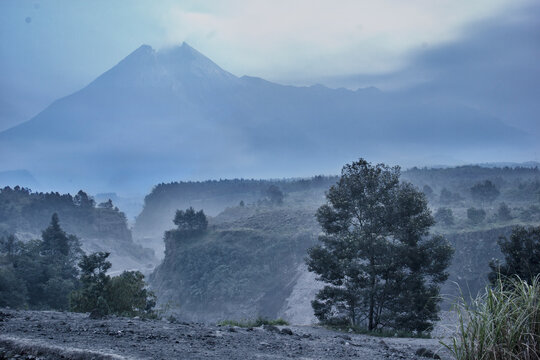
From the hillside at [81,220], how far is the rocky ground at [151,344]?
104291 millimetres

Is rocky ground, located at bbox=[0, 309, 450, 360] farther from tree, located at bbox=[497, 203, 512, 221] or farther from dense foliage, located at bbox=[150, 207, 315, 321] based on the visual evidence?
tree, located at bbox=[497, 203, 512, 221]

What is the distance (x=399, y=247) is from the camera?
21.2 meters

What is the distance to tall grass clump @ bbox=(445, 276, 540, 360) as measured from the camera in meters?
5.27

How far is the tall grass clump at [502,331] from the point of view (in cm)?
527

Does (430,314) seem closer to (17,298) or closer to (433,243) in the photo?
(433,243)

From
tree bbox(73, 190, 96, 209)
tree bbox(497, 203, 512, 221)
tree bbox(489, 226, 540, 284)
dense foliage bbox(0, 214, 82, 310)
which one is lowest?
dense foliage bbox(0, 214, 82, 310)

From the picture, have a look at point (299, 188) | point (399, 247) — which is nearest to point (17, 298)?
point (399, 247)

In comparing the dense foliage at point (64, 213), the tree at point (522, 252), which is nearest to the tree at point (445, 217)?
the tree at point (522, 252)

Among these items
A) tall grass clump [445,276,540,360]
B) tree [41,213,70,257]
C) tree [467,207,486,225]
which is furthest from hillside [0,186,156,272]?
tall grass clump [445,276,540,360]

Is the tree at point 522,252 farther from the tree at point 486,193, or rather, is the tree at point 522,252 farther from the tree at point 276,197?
the tree at point 276,197

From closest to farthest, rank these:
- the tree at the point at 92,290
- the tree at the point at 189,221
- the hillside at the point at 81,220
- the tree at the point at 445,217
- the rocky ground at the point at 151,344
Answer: the rocky ground at the point at 151,344 < the tree at the point at 92,290 < the tree at the point at 445,217 < the tree at the point at 189,221 < the hillside at the point at 81,220

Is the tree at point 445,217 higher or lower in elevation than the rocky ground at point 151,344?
lower

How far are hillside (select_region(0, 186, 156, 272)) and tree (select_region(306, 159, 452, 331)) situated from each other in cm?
9664

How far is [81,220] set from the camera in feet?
401
